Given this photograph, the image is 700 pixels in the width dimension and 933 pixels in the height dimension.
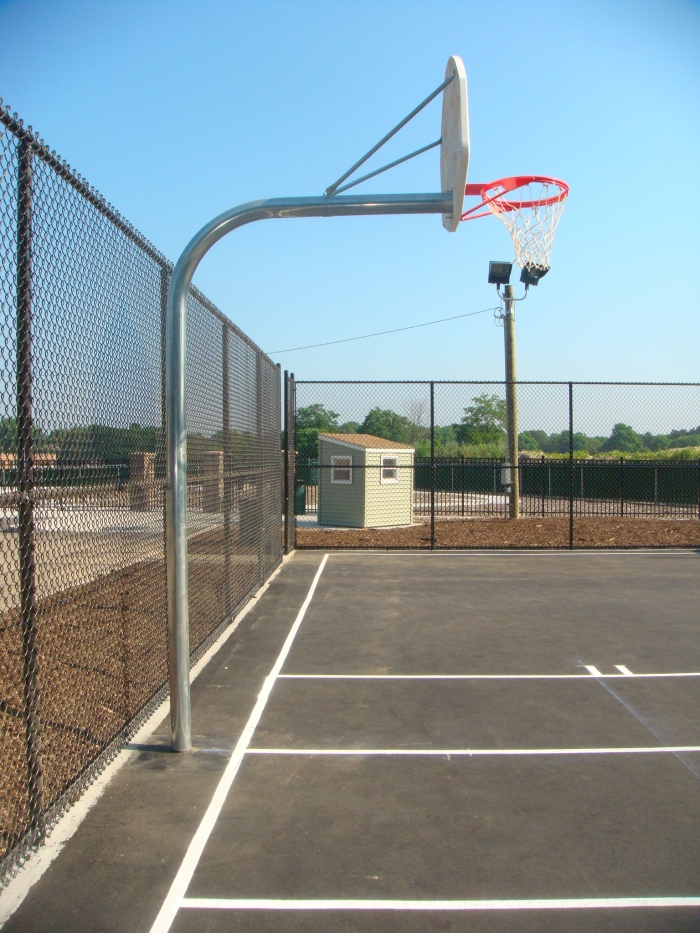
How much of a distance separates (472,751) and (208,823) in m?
1.71

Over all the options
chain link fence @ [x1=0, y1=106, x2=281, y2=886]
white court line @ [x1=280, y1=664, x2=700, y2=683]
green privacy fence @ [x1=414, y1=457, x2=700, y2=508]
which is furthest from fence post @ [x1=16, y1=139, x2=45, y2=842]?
green privacy fence @ [x1=414, y1=457, x2=700, y2=508]

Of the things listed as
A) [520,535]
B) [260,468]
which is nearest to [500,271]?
[520,535]

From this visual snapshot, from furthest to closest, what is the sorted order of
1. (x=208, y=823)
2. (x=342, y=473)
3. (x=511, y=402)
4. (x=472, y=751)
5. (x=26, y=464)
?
(x=511, y=402)
(x=342, y=473)
(x=472, y=751)
(x=208, y=823)
(x=26, y=464)

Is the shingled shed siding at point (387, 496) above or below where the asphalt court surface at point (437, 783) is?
above

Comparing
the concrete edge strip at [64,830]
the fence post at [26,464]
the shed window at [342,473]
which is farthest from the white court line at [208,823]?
the shed window at [342,473]

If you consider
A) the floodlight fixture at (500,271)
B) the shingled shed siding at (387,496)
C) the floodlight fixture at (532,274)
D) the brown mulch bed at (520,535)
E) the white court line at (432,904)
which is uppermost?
the floodlight fixture at (500,271)

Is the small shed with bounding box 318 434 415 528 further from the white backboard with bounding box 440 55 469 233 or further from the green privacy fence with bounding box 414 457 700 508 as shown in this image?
the white backboard with bounding box 440 55 469 233

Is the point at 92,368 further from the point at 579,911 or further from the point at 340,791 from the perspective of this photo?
the point at 579,911

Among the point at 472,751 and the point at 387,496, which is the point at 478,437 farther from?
the point at 472,751

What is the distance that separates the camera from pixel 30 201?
3232 millimetres

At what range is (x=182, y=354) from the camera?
4.47 meters

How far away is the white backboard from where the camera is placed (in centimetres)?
411

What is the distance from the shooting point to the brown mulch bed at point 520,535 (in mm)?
14609

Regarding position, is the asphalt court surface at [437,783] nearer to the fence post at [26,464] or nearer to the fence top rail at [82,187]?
the fence post at [26,464]
